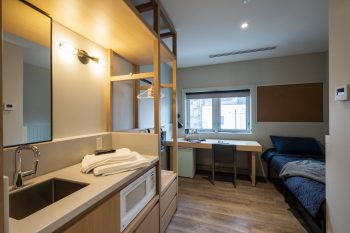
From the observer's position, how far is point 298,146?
3014 millimetres

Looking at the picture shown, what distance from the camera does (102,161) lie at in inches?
44.3

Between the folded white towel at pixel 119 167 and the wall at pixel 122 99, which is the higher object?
the wall at pixel 122 99

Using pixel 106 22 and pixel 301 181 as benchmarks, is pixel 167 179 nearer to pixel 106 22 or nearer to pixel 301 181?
pixel 301 181

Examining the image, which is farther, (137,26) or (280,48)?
(280,48)

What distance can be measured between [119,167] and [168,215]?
1157 millimetres

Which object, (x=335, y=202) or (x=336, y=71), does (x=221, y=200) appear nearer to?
(x=335, y=202)

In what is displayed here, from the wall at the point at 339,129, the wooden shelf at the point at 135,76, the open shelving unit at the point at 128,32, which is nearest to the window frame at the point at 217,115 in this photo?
the open shelving unit at the point at 128,32

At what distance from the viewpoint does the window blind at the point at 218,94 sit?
363 cm

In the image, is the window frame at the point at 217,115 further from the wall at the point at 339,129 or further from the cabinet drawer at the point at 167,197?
the wall at the point at 339,129

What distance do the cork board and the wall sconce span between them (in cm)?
324

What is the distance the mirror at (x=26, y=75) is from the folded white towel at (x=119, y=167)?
0.49 metres

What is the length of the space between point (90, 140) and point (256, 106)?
3.33 meters

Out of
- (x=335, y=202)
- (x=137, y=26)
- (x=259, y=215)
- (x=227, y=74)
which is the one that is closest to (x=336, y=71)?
(x=335, y=202)

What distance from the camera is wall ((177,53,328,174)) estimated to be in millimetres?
3160
